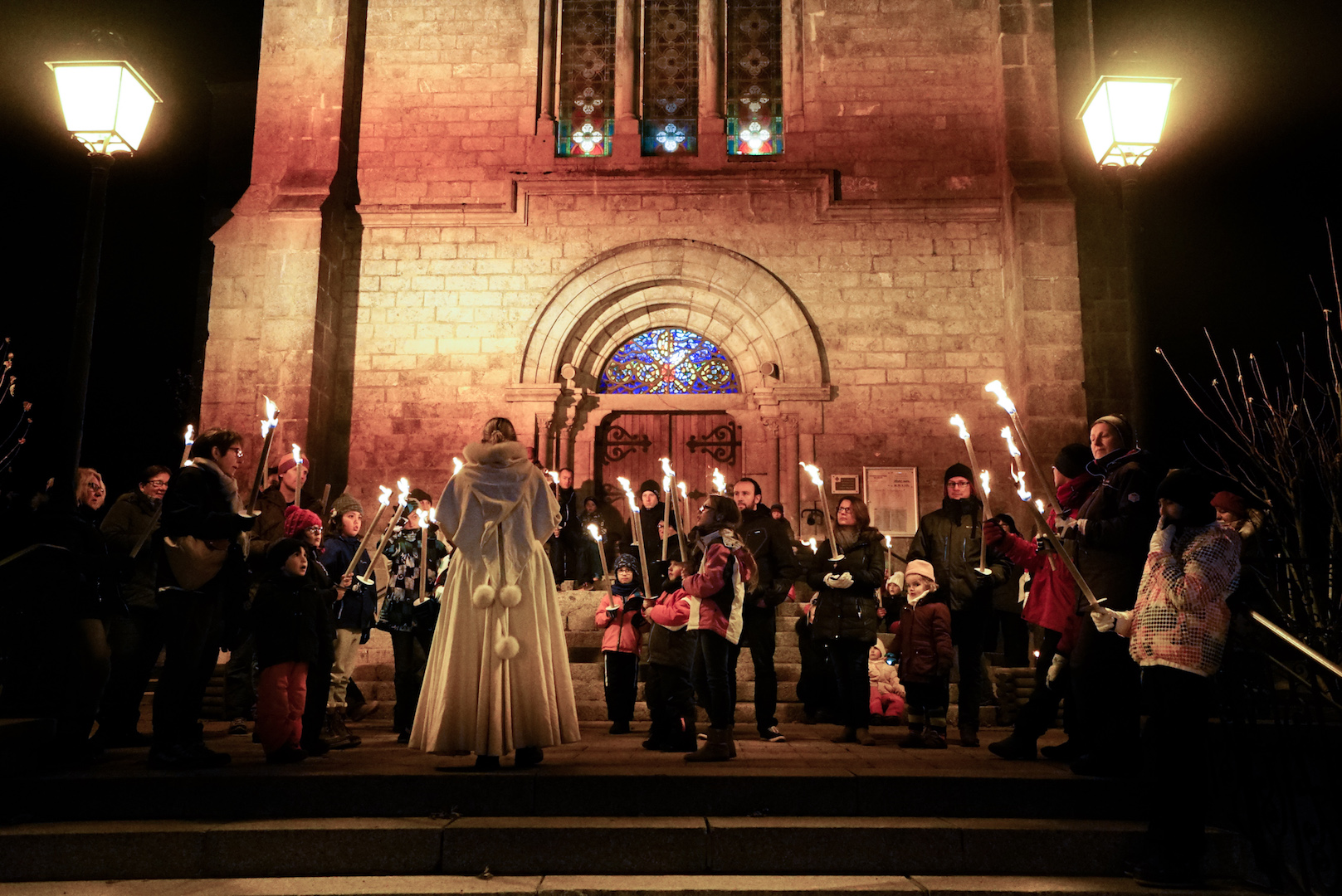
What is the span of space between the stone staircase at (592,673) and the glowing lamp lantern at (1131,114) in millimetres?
4007

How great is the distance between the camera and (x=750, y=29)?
13.0 m

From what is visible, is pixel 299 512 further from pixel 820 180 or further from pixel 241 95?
pixel 241 95

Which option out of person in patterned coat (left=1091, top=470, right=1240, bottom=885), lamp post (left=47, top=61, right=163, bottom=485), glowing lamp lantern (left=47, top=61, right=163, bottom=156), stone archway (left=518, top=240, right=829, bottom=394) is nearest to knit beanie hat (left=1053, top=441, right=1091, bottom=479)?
person in patterned coat (left=1091, top=470, right=1240, bottom=885)

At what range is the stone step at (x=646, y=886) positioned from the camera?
3.58 m

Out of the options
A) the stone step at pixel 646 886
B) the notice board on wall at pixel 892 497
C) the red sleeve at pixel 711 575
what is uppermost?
the notice board on wall at pixel 892 497

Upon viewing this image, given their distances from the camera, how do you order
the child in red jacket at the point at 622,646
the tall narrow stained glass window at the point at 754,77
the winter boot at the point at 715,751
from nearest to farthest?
1. the winter boot at the point at 715,751
2. the child in red jacket at the point at 622,646
3. the tall narrow stained glass window at the point at 754,77

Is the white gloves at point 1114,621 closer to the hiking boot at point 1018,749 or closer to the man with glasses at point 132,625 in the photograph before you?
the hiking boot at point 1018,749

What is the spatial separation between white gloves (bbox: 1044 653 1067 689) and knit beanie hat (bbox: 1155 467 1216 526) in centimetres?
140

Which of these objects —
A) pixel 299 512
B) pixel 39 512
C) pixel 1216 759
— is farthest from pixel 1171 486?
pixel 39 512

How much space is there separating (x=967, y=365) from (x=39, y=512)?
385 inches

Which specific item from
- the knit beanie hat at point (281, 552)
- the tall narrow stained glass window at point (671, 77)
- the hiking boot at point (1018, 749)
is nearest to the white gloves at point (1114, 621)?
the hiking boot at point (1018, 749)

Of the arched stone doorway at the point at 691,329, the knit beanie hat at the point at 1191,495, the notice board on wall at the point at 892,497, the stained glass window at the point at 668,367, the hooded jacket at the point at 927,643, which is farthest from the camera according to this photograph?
the stained glass window at the point at 668,367

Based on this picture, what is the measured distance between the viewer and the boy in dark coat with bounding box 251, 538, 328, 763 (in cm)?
482

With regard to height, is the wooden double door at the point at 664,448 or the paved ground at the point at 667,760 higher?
the wooden double door at the point at 664,448
